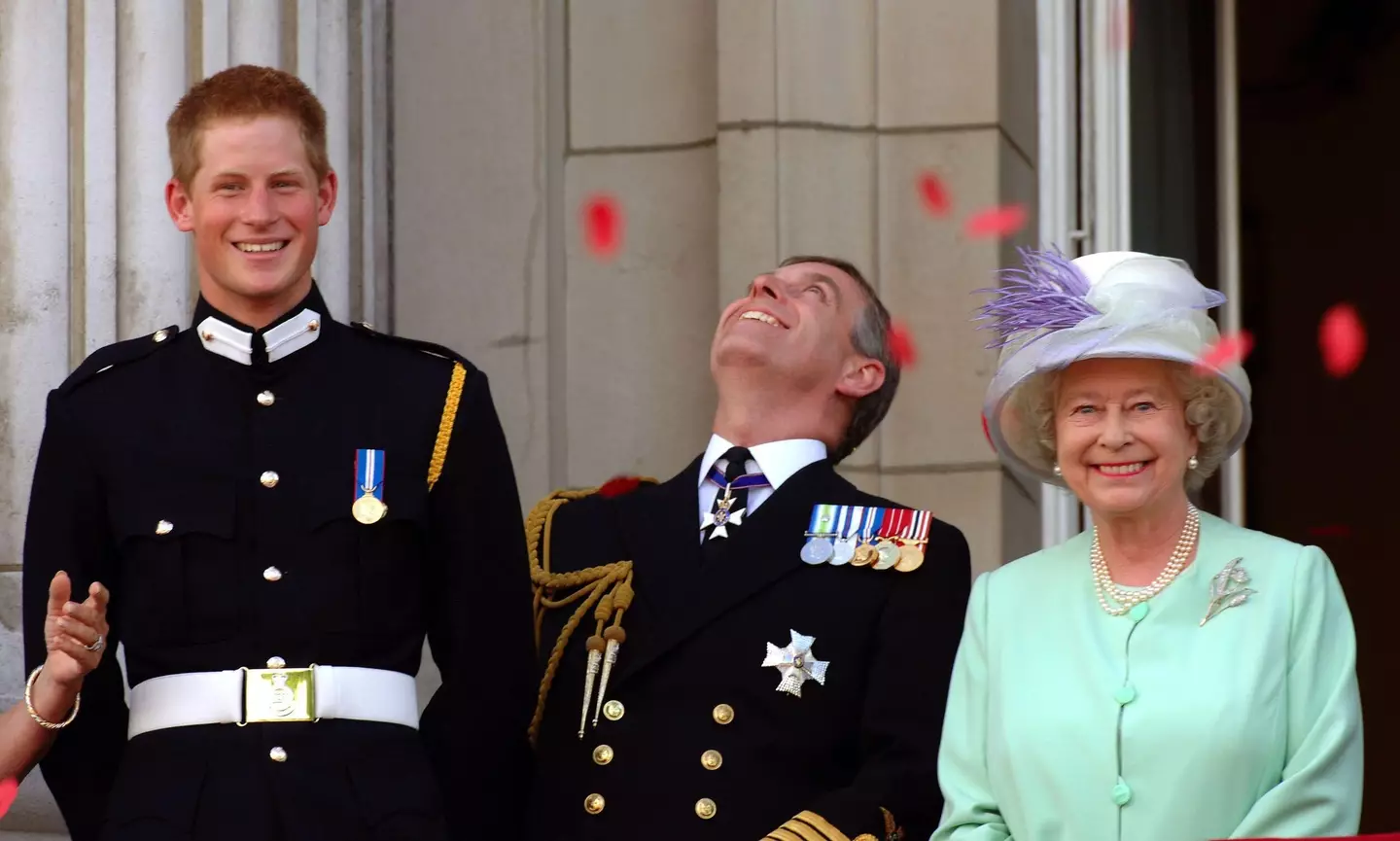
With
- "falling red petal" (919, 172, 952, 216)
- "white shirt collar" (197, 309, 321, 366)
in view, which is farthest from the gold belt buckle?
"falling red petal" (919, 172, 952, 216)

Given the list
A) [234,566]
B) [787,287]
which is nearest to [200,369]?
[234,566]

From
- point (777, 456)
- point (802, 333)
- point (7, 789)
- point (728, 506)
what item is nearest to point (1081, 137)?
point (802, 333)

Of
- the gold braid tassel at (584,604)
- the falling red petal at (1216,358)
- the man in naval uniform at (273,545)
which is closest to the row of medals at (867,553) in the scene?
the gold braid tassel at (584,604)

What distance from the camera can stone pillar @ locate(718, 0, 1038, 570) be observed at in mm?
5617

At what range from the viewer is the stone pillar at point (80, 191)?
17.4 feet

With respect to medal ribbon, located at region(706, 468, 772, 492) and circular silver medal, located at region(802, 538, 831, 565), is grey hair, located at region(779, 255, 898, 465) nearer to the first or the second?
medal ribbon, located at region(706, 468, 772, 492)

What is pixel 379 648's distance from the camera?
4027 mm

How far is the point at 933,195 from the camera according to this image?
5.66 metres

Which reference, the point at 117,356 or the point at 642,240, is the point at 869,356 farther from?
the point at 117,356

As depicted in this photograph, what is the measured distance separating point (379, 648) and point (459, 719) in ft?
0.69

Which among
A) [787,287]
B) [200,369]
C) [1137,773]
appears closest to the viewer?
[1137,773]

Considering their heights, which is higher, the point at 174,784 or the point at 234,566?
the point at 234,566

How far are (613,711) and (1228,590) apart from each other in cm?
105

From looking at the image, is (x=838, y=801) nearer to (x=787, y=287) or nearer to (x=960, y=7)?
(x=787, y=287)
